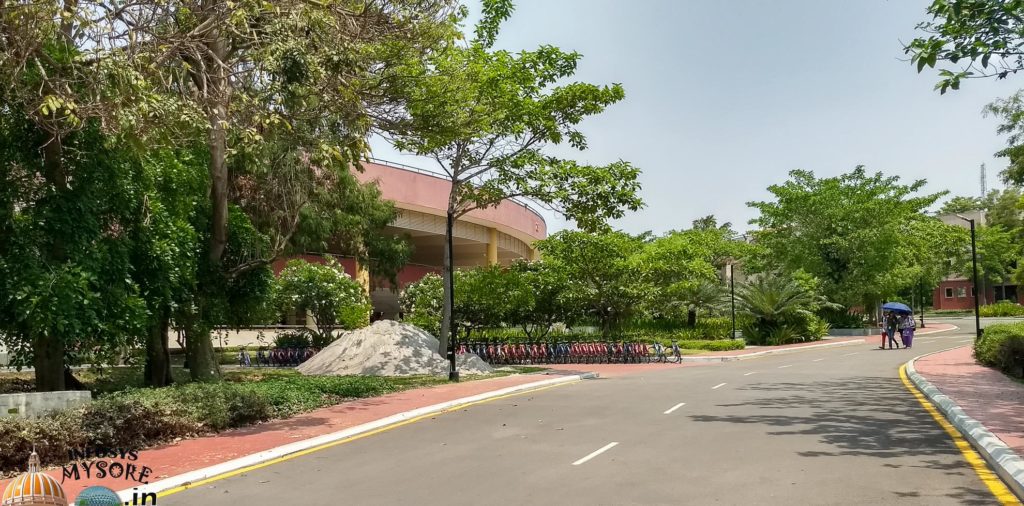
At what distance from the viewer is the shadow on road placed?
31.3 feet

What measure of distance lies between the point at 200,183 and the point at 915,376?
1828 centimetres

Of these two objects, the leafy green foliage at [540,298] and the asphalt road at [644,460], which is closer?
the asphalt road at [644,460]

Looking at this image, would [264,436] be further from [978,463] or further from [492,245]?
[492,245]

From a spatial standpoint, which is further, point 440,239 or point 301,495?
point 440,239

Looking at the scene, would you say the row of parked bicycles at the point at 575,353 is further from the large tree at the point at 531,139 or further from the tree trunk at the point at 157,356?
the tree trunk at the point at 157,356

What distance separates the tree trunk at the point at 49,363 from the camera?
45.0 ft

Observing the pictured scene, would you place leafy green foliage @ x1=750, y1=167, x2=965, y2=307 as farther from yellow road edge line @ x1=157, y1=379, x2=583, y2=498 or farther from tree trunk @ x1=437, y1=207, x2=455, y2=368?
yellow road edge line @ x1=157, y1=379, x2=583, y2=498

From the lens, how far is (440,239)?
2154 inches

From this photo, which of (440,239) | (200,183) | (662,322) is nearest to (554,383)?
(200,183)

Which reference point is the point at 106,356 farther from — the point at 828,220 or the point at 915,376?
the point at 828,220

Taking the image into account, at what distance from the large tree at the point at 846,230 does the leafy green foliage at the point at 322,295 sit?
30.6 metres

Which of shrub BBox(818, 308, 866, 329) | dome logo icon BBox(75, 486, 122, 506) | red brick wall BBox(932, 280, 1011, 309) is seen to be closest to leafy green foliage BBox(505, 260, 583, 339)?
shrub BBox(818, 308, 866, 329)

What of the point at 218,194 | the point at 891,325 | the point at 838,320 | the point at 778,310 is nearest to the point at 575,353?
the point at 891,325

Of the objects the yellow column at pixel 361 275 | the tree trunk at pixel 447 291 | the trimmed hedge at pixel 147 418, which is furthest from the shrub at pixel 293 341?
the trimmed hedge at pixel 147 418
